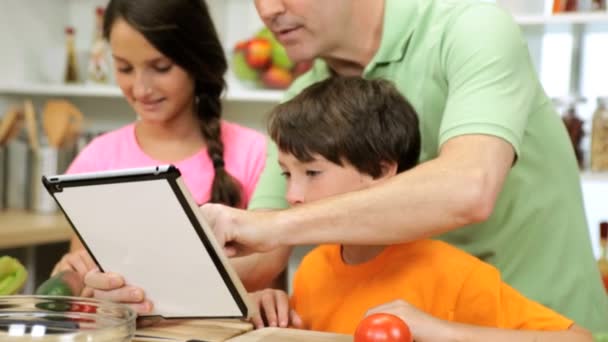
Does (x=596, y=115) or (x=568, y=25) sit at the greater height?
(x=568, y=25)

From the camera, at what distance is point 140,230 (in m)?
0.98

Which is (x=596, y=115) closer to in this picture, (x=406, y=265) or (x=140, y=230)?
(x=406, y=265)

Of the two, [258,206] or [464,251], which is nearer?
[464,251]

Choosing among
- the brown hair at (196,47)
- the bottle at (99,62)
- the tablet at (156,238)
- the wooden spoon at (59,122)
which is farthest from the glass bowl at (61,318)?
the bottle at (99,62)

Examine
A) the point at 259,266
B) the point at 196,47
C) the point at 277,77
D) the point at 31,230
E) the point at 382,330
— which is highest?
the point at 196,47

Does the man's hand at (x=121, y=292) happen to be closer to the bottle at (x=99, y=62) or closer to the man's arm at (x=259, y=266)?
the man's arm at (x=259, y=266)

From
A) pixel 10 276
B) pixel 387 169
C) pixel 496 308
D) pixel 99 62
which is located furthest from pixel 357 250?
pixel 99 62

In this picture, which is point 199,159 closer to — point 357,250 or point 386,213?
point 357,250

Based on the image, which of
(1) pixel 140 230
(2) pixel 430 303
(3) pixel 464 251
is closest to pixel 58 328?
(1) pixel 140 230

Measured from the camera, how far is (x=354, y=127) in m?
1.25

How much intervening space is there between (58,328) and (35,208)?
2.21m

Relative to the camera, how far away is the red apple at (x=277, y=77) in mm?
2785

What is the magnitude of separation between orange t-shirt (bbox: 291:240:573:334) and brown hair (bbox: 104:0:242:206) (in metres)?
0.65

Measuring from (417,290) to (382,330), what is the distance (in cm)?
35
